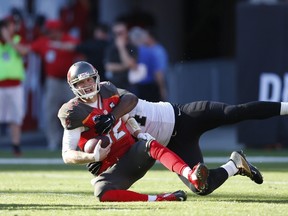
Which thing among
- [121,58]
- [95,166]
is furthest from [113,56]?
[95,166]

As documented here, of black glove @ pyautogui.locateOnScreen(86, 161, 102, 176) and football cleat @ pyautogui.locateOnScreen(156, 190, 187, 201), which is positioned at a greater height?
black glove @ pyautogui.locateOnScreen(86, 161, 102, 176)

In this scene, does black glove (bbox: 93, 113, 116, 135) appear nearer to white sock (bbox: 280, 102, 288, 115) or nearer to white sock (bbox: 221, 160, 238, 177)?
white sock (bbox: 221, 160, 238, 177)

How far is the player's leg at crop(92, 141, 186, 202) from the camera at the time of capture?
29.2 ft

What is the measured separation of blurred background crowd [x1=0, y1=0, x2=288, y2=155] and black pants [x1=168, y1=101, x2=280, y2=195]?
595cm

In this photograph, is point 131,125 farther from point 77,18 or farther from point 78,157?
point 77,18

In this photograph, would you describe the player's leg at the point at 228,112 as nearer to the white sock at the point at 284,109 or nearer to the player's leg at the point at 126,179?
the white sock at the point at 284,109

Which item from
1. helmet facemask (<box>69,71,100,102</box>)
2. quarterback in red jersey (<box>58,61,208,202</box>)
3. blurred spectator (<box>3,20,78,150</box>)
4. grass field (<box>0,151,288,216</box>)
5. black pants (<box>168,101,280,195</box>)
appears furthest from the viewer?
blurred spectator (<box>3,20,78,150</box>)

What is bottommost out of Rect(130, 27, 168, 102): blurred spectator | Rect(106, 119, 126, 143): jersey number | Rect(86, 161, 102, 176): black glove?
Rect(130, 27, 168, 102): blurred spectator

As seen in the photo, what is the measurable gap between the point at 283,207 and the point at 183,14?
18.1 meters

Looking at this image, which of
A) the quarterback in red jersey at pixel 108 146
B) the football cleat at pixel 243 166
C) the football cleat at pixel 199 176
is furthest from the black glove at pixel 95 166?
the football cleat at pixel 243 166

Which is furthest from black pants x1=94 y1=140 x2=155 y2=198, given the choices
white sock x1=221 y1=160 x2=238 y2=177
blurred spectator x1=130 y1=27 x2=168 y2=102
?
blurred spectator x1=130 y1=27 x2=168 y2=102

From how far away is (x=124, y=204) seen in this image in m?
8.68

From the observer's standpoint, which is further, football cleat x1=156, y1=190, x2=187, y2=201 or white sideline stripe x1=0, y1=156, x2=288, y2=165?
white sideline stripe x1=0, y1=156, x2=288, y2=165

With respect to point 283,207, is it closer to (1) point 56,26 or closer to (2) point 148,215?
(2) point 148,215
